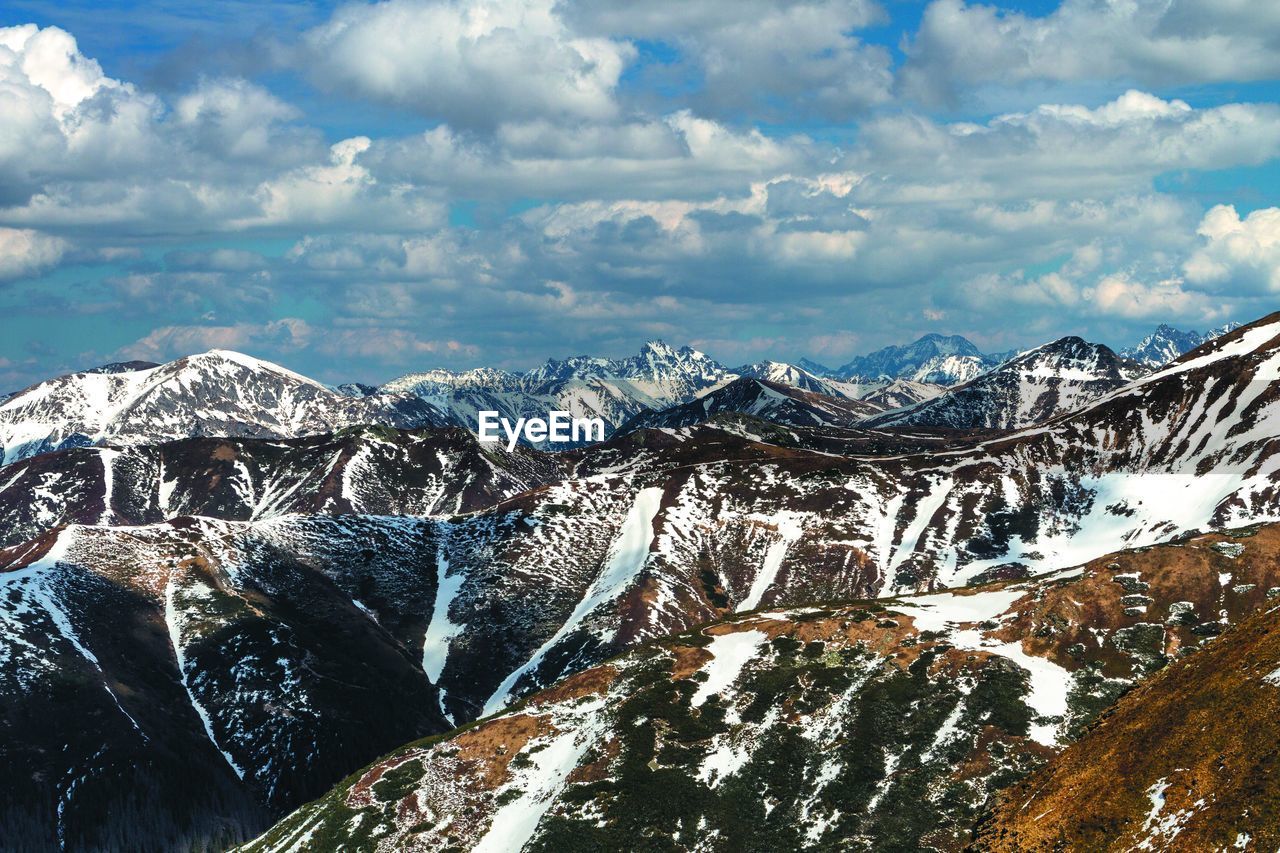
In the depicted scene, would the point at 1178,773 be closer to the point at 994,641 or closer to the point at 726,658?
the point at 994,641

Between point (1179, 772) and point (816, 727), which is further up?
point (1179, 772)

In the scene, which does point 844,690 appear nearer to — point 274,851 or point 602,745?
point 602,745

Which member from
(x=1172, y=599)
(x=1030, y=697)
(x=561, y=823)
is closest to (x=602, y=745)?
(x=561, y=823)

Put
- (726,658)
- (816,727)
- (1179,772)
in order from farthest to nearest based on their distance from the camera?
(726,658) → (816,727) → (1179,772)

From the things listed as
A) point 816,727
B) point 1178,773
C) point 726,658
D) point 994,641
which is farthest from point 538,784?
point 1178,773

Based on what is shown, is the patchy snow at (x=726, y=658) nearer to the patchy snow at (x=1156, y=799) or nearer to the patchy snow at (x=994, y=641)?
the patchy snow at (x=994, y=641)

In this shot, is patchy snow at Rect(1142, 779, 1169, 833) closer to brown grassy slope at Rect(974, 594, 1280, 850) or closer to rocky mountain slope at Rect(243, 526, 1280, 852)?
brown grassy slope at Rect(974, 594, 1280, 850)
